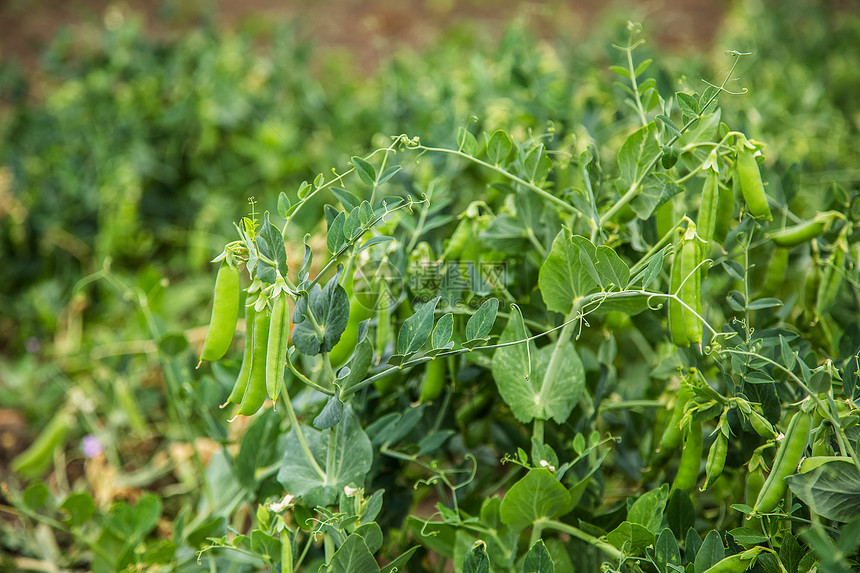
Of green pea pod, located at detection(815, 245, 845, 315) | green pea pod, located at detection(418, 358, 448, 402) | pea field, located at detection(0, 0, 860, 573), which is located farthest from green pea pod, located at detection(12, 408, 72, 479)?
green pea pod, located at detection(815, 245, 845, 315)

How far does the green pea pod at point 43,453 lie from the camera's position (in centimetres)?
148

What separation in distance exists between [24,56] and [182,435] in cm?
261

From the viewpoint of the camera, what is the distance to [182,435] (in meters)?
1.54

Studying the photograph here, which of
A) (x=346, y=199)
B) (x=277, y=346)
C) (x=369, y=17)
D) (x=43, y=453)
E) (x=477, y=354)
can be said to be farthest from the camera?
(x=369, y=17)

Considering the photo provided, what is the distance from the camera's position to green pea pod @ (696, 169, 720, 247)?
0.84m

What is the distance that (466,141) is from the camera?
930mm

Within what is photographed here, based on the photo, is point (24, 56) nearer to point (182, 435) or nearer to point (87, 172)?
point (87, 172)

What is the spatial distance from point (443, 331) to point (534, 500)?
10.1 inches

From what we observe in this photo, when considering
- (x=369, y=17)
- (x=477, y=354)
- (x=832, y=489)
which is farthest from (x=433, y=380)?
(x=369, y=17)

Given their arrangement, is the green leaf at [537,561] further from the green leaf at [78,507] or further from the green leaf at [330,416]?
the green leaf at [78,507]

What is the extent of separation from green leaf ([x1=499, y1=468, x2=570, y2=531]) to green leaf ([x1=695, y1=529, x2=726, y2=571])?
17cm

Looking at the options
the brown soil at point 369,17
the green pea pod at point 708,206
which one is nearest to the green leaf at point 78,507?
the green pea pod at point 708,206

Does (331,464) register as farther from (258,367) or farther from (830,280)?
(830,280)

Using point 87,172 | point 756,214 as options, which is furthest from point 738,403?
point 87,172
